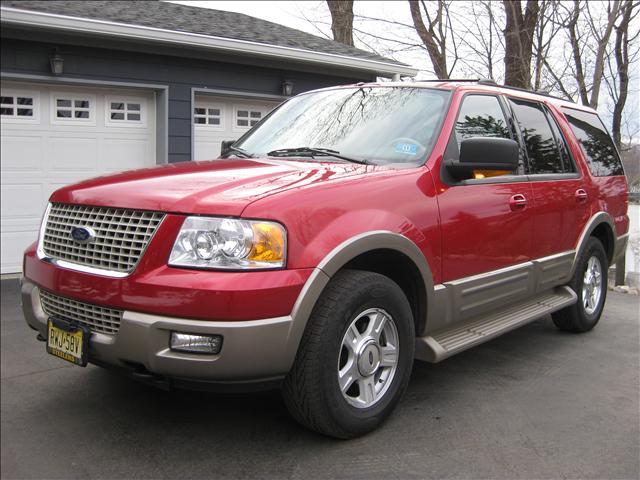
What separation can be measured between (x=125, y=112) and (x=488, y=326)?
243 inches

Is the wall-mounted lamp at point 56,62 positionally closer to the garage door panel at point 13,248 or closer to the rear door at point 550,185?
the garage door panel at point 13,248

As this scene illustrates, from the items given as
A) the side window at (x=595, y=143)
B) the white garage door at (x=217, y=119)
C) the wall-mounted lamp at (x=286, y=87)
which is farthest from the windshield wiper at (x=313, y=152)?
the wall-mounted lamp at (x=286, y=87)

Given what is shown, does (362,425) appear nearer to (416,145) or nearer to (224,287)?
(224,287)

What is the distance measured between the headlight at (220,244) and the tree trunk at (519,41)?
1098 centimetres

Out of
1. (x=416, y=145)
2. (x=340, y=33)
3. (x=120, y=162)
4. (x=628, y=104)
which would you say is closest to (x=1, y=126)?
(x=120, y=162)

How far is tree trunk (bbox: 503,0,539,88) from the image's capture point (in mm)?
12414

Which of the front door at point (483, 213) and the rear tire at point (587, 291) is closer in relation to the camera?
the front door at point (483, 213)

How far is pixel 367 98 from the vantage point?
165 inches

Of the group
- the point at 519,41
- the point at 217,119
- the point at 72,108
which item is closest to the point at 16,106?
the point at 72,108

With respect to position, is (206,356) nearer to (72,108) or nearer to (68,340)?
(68,340)

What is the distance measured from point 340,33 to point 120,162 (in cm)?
883

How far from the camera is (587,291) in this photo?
5.52 metres

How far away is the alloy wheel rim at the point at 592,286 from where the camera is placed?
544 centimetres

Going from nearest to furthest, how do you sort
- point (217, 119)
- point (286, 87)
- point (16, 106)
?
point (16, 106), point (217, 119), point (286, 87)
